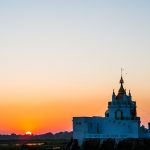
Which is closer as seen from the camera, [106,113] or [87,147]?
[87,147]

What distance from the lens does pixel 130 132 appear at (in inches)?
4941

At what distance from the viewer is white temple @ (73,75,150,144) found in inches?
4892

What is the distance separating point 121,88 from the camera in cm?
13575

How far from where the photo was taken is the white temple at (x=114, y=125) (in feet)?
408

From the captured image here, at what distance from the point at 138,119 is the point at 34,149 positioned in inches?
947

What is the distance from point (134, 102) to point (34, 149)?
80.7ft

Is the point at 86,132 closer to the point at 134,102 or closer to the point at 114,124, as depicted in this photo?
the point at 114,124

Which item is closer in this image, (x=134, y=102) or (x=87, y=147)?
(x=87, y=147)

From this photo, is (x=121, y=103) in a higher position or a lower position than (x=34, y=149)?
higher

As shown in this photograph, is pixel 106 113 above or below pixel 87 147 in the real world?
above

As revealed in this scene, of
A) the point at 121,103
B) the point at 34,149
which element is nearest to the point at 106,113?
the point at 121,103

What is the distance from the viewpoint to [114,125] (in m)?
126

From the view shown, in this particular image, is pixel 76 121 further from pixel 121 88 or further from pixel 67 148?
pixel 121 88

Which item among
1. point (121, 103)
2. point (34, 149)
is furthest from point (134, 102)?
point (34, 149)
